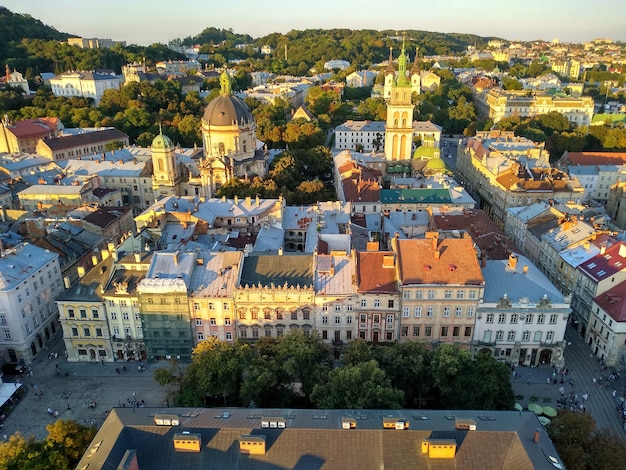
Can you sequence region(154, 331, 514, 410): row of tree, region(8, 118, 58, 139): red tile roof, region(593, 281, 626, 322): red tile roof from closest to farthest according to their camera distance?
region(154, 331, 514, 410): row of tree, region(593, 281, 626, 322): red tile roof, region(8, 118, 58, 139): red tile roof

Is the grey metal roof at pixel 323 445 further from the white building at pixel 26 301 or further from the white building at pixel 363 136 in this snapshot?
the white building at pixel 363 136

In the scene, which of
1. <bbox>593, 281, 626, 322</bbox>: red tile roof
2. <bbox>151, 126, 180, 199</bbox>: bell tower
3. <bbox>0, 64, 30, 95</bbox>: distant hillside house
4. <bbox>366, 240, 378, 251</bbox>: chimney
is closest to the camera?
<bbox>593, 281, 626, 322</bbox>: red tile roof

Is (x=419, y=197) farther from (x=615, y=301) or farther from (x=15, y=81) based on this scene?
(x=15, y=81)

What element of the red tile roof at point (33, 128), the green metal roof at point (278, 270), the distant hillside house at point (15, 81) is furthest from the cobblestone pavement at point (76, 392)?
the distant hillside house at point (15, 81)

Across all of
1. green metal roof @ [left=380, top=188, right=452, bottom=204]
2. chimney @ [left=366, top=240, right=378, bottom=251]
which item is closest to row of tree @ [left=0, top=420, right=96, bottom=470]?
chimney @ [left=366, top=240, right=378, bottom=251]

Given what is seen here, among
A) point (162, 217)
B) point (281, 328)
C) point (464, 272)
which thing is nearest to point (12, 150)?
point (162, 217)

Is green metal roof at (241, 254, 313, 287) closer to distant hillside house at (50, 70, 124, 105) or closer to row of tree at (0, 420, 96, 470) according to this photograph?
row of tree at (0, 420, 96, 470)
